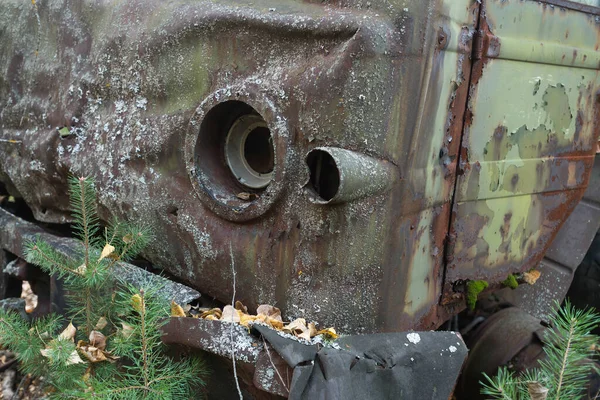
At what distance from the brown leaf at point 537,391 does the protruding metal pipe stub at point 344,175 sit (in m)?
0.63

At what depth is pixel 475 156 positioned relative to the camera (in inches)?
80.6

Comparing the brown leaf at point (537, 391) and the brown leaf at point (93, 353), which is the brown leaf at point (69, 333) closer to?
the brown leaf at point (93, 353)

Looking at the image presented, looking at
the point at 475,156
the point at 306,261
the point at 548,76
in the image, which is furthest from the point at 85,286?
the point at 548,76

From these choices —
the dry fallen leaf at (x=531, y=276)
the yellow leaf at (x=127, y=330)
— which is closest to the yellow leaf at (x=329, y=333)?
the yellow leaf at (x=127, y=330)

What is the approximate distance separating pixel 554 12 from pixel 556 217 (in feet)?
2.57

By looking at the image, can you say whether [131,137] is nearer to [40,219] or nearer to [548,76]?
[40,219]

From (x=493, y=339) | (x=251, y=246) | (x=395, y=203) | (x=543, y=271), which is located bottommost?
(x=493, y=339)

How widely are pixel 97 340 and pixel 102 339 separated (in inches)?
0.6

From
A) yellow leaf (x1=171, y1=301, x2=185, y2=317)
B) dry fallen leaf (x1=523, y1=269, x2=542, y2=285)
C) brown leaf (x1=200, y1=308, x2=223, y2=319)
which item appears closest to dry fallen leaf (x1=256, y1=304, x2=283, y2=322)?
brown leaf (x1=200, y1=308, x2=223, y2=319)

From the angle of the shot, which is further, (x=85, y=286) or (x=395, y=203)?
(x=85, y=286)

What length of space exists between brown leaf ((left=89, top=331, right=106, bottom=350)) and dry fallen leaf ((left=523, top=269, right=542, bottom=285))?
5.05 ft

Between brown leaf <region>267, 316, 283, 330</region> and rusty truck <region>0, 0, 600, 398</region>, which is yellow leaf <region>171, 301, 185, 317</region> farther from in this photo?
brown leaf <region>267, 316, 283, 330</region>

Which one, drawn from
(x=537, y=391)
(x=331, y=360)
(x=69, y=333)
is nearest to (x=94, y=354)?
(x=69, y=333)

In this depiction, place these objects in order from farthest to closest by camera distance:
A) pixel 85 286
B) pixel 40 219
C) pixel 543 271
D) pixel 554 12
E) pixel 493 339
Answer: pixel 40 219
pixel 543 271
pixel 493 339
pixel 554 12
pixel 85 286
